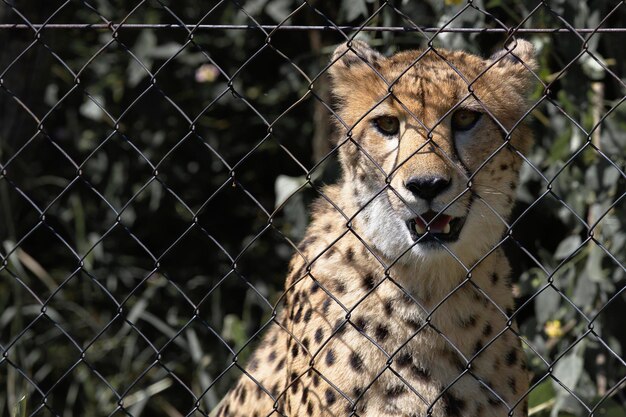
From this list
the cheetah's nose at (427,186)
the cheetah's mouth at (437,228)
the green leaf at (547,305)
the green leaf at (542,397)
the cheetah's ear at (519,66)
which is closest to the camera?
the cheetah's nose at (427,186)

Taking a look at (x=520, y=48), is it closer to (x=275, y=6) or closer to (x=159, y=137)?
(x=275, y=6)

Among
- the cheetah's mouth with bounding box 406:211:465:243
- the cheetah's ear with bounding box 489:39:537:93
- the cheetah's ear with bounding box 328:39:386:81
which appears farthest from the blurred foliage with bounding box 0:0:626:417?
the cheetah's mouth with bounding box 406:211:465:243

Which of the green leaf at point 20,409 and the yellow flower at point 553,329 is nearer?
the green leaf at point 20,409

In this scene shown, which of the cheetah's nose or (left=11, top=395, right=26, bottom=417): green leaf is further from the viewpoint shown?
(left=11, top=395, right=26, bottom=417): green leaf

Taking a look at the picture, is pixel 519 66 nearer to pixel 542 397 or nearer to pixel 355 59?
pixel 355 59

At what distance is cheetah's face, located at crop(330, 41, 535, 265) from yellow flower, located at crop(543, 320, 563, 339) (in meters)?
0.92

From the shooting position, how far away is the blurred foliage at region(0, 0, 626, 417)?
148 inches

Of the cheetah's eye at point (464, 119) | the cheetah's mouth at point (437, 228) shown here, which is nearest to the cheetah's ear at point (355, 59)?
the cheetah's eye at point (464, 119)

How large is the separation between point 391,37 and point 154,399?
89.9 inches

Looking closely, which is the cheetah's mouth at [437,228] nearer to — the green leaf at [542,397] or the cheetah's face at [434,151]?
the cheetah's face at [434,151]

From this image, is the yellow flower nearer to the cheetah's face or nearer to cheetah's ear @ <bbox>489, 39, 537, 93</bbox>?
the cheetah's face

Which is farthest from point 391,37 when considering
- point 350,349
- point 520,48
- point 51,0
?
point 350,349

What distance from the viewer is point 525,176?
396cm

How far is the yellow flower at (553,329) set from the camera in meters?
3.73
